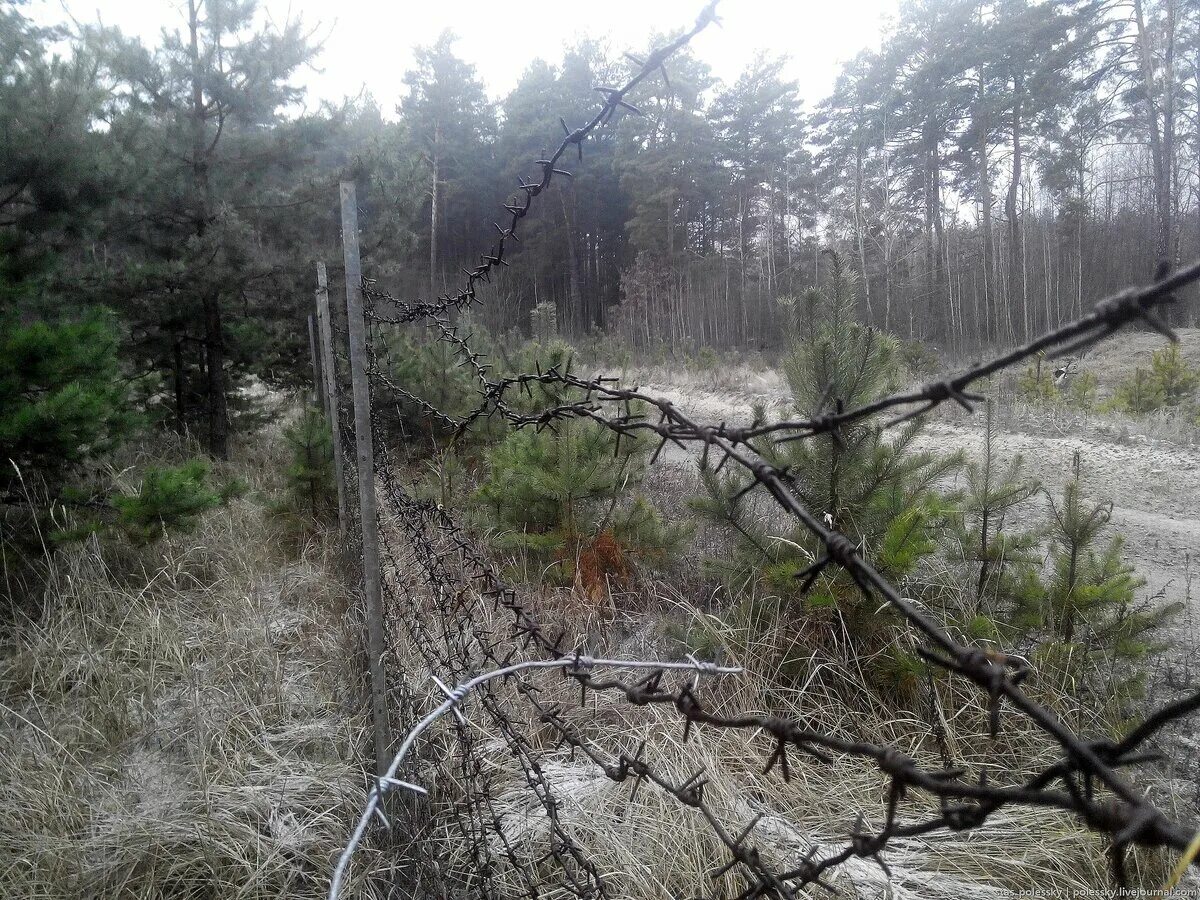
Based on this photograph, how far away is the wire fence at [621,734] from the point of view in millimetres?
479

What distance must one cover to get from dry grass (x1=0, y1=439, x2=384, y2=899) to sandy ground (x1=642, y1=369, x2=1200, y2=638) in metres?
3.15

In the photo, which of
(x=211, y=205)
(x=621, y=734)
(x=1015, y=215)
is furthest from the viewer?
(x=1015, y=215)

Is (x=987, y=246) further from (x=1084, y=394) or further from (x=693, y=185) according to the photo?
(x=693, y=185)

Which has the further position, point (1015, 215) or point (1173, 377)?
point (1015, 215)

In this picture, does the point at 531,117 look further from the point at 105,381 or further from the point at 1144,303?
the point at 1144,303

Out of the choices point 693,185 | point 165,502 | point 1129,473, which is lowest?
point 1129,473

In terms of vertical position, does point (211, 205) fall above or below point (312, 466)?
above

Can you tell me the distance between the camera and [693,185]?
70.5 ft

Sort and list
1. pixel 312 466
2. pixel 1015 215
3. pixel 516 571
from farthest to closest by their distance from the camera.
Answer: pixel 1015 215
pixel 312 466
pixel 516 571

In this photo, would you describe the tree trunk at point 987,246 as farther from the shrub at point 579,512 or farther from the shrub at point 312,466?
the shrub at point 312,466

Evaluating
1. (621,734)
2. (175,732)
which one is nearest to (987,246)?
(621,734)

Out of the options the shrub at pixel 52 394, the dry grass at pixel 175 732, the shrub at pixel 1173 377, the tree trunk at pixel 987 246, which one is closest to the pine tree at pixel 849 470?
the dry grass at pixel 175 732

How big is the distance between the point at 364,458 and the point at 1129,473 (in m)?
6.80

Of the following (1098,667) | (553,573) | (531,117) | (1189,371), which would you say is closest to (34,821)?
(553,573)
